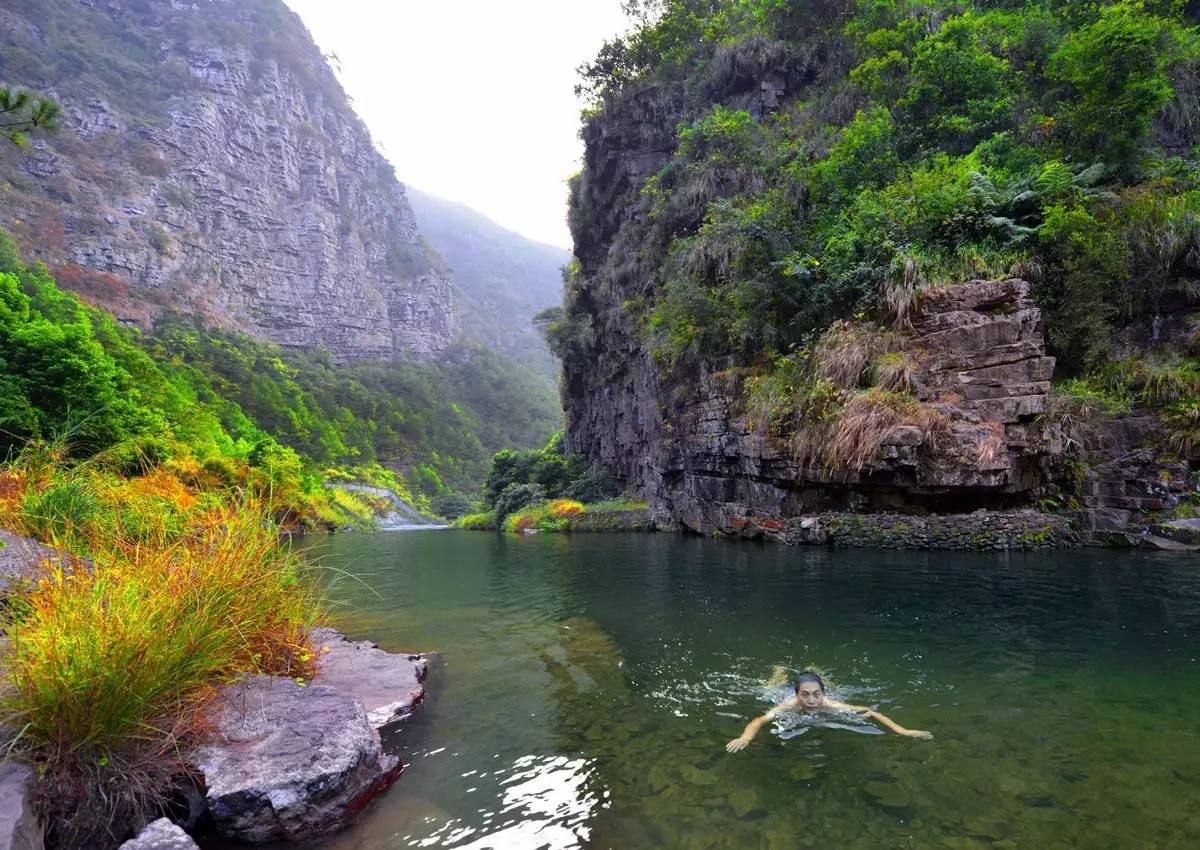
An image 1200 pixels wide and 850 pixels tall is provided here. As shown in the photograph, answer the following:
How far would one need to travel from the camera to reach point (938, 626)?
6.89m

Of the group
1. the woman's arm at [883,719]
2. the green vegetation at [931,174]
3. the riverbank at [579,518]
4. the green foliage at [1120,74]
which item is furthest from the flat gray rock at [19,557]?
the riverbank at [579,518]

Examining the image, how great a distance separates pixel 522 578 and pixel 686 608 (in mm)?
5313

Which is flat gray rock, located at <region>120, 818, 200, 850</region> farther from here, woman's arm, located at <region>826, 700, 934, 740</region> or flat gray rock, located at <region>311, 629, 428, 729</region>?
woman's arm, located at <region>826, 700, 934, 740</region>

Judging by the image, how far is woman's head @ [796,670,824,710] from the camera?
15.3ft

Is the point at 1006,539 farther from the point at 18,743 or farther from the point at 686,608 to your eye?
the point at 18,743

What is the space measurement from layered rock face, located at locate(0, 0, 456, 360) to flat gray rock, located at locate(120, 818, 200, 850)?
2519 inches

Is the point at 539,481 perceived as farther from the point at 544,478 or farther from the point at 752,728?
the point at 752,728

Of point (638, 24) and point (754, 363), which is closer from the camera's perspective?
point (754, 363)

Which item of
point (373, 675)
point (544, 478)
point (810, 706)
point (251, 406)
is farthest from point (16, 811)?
point (251, 406)

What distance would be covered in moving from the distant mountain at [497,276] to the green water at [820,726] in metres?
99.5

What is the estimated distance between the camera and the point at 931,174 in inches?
585

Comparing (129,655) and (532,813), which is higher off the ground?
(129,655)

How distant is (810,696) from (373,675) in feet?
13.1

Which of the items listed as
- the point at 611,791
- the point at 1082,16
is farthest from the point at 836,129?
the point at 611,791
